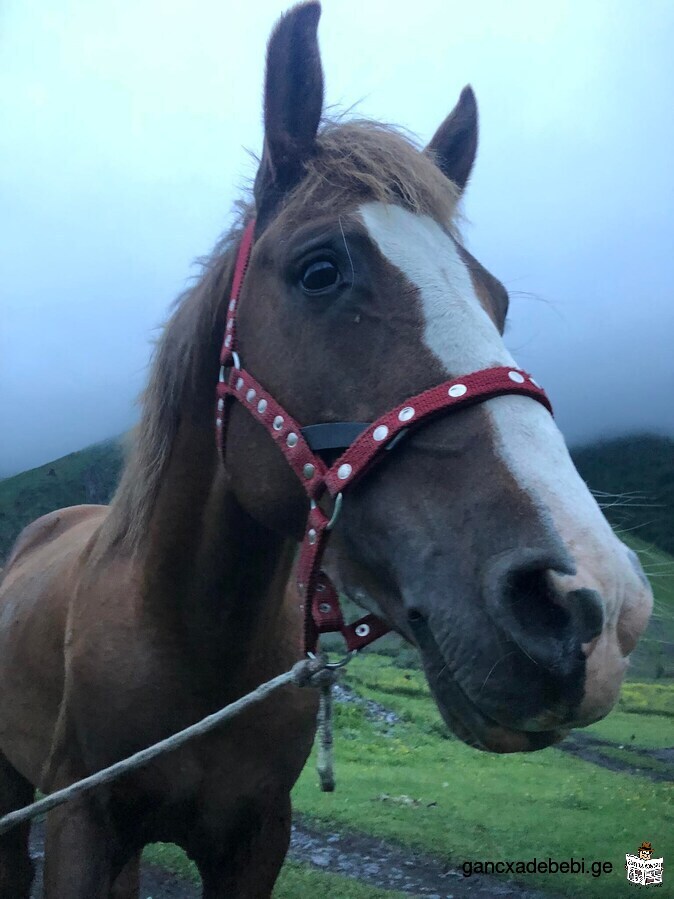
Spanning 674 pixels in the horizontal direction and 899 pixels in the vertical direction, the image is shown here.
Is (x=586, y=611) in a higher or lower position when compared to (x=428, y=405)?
lower

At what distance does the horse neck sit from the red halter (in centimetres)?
24

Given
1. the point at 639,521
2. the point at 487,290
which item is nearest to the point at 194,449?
the point at 487,290

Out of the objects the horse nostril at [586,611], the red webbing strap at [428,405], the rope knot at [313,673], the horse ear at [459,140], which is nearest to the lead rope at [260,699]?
the rope knot at [313,673]

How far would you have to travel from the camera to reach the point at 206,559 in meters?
2.02

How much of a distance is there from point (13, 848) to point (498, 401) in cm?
361

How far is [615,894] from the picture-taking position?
14.3 feet

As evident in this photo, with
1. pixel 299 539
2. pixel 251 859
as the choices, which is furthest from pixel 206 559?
pixel 251 859

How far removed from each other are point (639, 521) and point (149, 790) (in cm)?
166

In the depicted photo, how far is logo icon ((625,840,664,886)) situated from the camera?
174 inches

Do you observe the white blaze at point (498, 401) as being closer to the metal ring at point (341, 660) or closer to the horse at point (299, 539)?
the horse at point (299, 539)

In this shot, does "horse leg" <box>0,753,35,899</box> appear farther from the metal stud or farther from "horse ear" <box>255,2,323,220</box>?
the metal stud

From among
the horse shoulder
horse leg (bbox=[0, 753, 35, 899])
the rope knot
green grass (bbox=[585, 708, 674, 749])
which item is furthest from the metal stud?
green grass (bbox=[585, 708, 674, 749])

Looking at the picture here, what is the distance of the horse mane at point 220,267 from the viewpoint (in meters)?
1.65

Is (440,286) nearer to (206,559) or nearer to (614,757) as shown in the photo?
(206,559)
